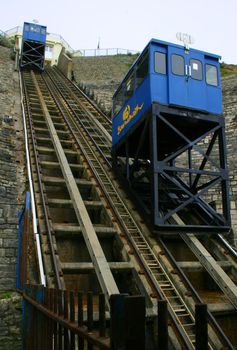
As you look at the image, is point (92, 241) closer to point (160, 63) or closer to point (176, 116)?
point (176, 116)

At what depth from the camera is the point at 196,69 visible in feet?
27.7

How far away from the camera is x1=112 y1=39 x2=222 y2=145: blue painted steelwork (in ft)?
26.1

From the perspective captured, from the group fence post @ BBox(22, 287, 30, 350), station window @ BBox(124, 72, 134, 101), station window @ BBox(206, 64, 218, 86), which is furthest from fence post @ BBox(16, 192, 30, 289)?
station window @ BBox(206, 64, 218, 86)

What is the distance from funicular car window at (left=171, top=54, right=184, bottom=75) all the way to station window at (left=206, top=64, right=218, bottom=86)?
0.73 m

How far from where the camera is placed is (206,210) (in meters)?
8.28

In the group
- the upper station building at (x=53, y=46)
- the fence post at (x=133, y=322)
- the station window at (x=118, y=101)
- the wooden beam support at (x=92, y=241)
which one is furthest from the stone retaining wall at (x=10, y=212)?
the upper station building at (x=53, y=46)

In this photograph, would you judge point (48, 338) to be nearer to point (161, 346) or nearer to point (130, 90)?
point (161, 346)

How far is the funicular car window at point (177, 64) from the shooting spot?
8.20m

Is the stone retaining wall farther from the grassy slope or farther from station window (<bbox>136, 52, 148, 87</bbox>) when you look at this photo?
the grassy slope

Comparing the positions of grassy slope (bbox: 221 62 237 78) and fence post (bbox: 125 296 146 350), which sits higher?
grassy slope (bbox: 221 62 237 78)

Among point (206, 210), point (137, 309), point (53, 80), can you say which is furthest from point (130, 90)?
point (53, 80)

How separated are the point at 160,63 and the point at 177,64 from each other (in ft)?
1.39

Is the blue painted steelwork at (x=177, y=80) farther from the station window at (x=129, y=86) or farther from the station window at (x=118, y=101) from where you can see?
the station window at (x=118, y=101)

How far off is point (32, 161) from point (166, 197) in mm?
3821
